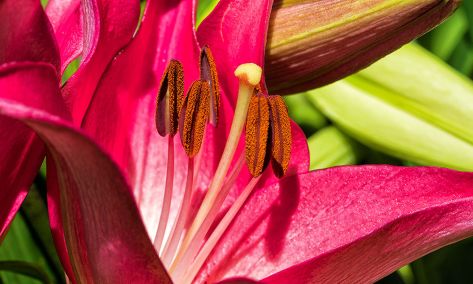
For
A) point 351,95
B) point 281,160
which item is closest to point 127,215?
point 281,160

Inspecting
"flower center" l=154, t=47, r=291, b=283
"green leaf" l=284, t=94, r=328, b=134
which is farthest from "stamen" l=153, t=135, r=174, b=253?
"green leaf" l=284, t=94, r=328, b=134

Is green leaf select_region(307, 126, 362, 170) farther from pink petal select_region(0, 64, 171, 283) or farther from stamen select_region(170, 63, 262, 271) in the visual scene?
pink petal select_region(0, 64, 171, 283)

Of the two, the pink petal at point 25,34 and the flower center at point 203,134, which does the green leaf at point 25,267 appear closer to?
the flower center at point 203,134

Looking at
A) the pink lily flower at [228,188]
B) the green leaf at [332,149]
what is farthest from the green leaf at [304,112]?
the pink lily flower at [228,188]

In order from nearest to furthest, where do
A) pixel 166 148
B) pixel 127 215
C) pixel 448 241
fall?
pixel 127 215 < pixel 448 241 < pixel 166 148

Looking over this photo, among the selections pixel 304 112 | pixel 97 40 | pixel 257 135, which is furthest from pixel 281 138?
pixel 304 112

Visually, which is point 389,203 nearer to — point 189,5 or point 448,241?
point 448,241
